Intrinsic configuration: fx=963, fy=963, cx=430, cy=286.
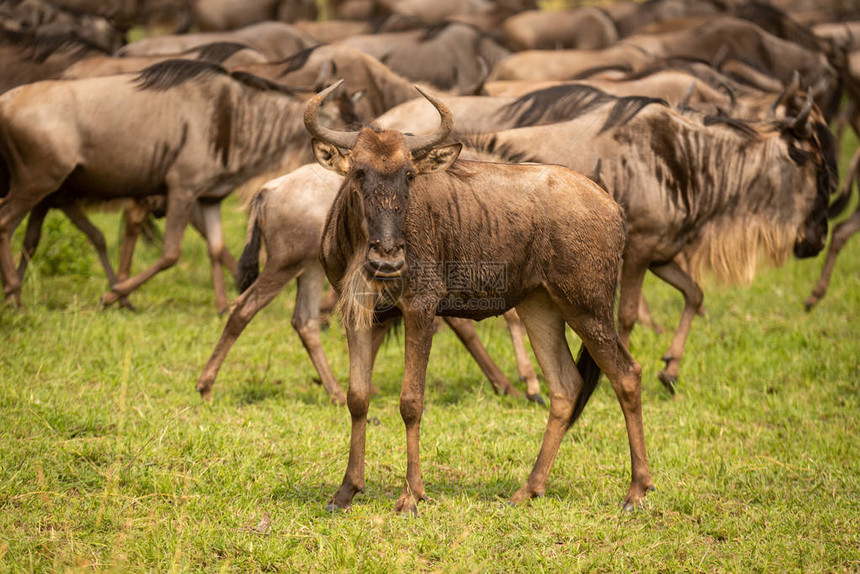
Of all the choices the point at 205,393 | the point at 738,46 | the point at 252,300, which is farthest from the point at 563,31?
the point at 205,393

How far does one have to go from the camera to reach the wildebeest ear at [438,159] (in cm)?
413

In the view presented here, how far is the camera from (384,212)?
3.87 meters

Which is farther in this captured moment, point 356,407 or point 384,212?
point 356,407

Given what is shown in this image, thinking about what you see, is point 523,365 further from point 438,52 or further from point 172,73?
point 438,52

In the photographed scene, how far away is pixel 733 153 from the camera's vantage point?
6730mm

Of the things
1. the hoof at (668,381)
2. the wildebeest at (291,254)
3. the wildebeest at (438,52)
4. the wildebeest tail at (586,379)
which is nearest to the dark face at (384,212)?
the wildebeest tail at (586,379)

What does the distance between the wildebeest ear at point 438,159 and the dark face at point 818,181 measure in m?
3.67

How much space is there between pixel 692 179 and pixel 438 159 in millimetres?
2957

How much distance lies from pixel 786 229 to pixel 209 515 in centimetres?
471

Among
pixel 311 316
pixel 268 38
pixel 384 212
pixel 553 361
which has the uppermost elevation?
pixel 384 212

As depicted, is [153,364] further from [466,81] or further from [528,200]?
[466,81]

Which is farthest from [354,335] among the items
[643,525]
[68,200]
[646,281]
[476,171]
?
[646,281]

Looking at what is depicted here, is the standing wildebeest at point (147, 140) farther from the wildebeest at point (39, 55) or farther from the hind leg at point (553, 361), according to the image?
the hind leg at point (553, 361)

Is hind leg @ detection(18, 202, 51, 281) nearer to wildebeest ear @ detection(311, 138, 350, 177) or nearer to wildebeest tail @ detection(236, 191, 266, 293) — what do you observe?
wildebeest tail @ detection(236, 191, 266, 293)
